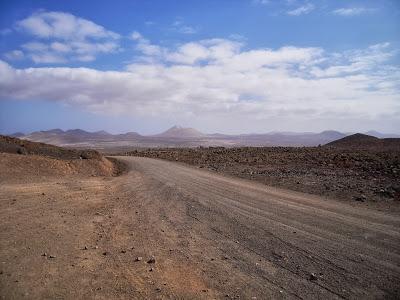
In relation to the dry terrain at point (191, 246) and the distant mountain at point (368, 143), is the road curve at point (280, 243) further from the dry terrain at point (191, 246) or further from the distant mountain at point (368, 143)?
the distant mountain at point (368, 143)

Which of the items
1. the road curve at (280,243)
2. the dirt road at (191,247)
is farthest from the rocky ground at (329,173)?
the dirt road at (191,247)

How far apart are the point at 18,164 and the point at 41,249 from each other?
37.7 feet

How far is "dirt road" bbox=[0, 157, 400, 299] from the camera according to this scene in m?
6.10

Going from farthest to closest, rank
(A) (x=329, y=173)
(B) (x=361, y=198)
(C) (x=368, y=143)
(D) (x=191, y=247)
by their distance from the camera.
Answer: (C) (x=368, y=143), (A) (x=329, y=173), (B) (x=361, y=198), (D) (x=191, y=247)

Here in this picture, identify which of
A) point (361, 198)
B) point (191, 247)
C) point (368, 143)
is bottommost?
point (191, 247)

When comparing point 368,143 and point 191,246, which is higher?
point 368,143

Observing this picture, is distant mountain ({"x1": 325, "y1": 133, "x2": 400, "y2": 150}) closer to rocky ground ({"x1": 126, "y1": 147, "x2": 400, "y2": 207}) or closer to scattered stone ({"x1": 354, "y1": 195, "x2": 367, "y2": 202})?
rocky ground ({"x1": 126, "y1": 147, "x2": 400, "y2": 207})

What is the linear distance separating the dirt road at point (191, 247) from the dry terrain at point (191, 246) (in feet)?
0.08

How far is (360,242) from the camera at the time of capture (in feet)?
28.4

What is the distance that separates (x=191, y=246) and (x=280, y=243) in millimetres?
1889

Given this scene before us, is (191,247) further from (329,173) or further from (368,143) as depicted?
(368,143)

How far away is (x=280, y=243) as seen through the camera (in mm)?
8375

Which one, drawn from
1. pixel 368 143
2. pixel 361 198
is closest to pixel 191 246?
pixel 361 198

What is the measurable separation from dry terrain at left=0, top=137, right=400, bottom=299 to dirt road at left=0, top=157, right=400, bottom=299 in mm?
23
